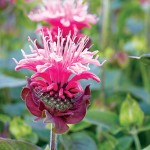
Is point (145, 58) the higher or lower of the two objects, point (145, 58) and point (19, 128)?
the higher

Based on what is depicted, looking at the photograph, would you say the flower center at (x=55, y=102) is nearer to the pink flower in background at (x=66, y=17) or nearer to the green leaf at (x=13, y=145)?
the green leaf at (x=13, y=145)

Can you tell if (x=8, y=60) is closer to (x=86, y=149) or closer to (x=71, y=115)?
(x=86, y=149)

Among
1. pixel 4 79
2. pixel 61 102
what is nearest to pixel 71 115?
pixel 61 102

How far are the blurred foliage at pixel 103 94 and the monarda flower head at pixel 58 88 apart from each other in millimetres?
55

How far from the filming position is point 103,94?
1207 mm

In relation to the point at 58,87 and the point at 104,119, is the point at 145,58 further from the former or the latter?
the point at 104,119

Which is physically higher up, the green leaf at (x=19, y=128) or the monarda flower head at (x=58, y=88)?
the monarda flower head at (x=58, y=88)

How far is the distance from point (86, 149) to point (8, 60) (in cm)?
59

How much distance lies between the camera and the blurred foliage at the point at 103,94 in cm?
91

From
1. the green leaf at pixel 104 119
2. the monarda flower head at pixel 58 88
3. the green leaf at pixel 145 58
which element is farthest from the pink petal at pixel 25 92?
the green leaf at pixel 104 119

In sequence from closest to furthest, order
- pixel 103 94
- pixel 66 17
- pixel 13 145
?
pixel 13 145, pixel 66 17, pixel 103 94

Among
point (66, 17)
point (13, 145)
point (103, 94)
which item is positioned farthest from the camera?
point (103, 94)

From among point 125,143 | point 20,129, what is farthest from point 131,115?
point 20,129

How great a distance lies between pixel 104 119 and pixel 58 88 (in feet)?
1.00
